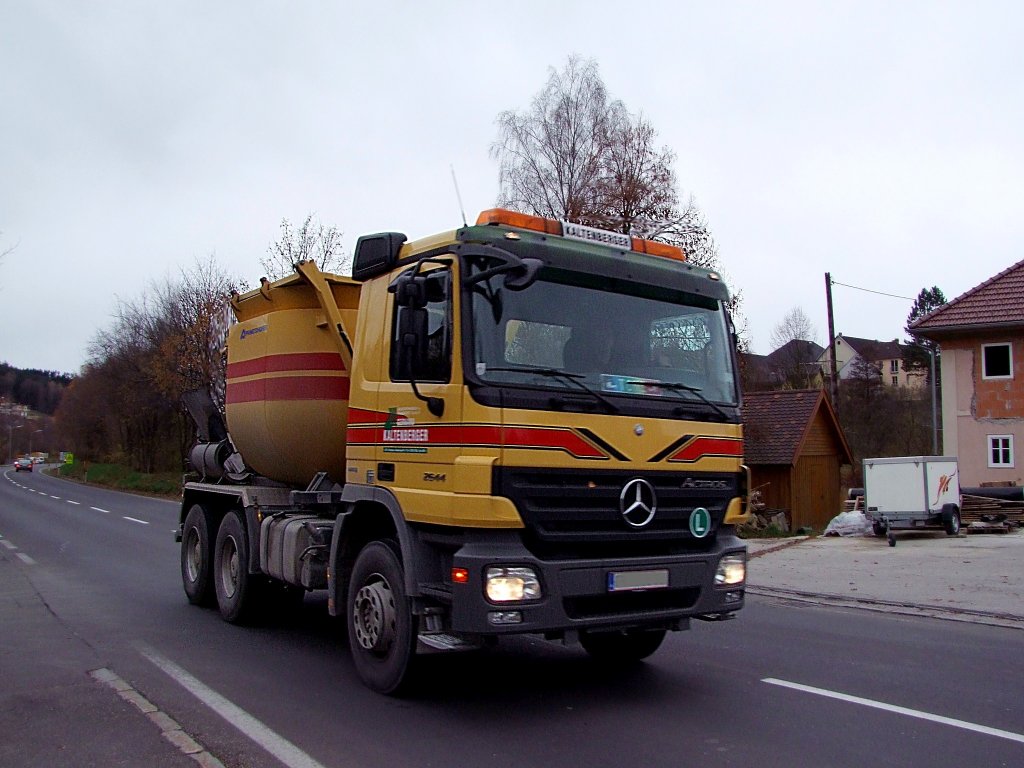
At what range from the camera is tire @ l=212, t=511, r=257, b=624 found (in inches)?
331

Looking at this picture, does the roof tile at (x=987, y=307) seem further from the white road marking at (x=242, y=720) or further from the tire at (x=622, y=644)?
the white road marking at (x=242, y=720)

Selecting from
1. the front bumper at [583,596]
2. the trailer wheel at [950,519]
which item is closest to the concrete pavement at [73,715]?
the front bumper at [583,596]

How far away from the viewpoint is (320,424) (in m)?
7.75

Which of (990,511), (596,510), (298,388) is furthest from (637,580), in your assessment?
(990,511)

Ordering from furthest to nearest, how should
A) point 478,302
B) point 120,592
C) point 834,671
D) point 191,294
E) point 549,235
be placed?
point 191,294, point 120,592, point 834,671, point 549,235, point 478,302

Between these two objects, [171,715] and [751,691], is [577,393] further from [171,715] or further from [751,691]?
[171,715]

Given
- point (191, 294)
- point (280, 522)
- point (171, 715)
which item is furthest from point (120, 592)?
point (191, 294)

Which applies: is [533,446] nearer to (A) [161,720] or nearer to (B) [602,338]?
(B) [602,338]

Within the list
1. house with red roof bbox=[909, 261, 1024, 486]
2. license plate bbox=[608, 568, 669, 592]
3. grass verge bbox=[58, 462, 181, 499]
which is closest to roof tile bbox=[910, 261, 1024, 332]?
house with red roof bbox=[909, 261, 1024, 486]

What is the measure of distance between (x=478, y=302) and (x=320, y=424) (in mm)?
2781

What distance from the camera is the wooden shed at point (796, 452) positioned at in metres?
31.2

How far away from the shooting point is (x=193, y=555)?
9.82 metres

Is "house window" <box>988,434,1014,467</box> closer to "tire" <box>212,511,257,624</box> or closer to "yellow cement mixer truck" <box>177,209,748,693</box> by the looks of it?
"yellow cement mixer truck" <box>177,209,748,693</box>

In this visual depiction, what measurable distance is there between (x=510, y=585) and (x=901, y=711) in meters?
2.66
